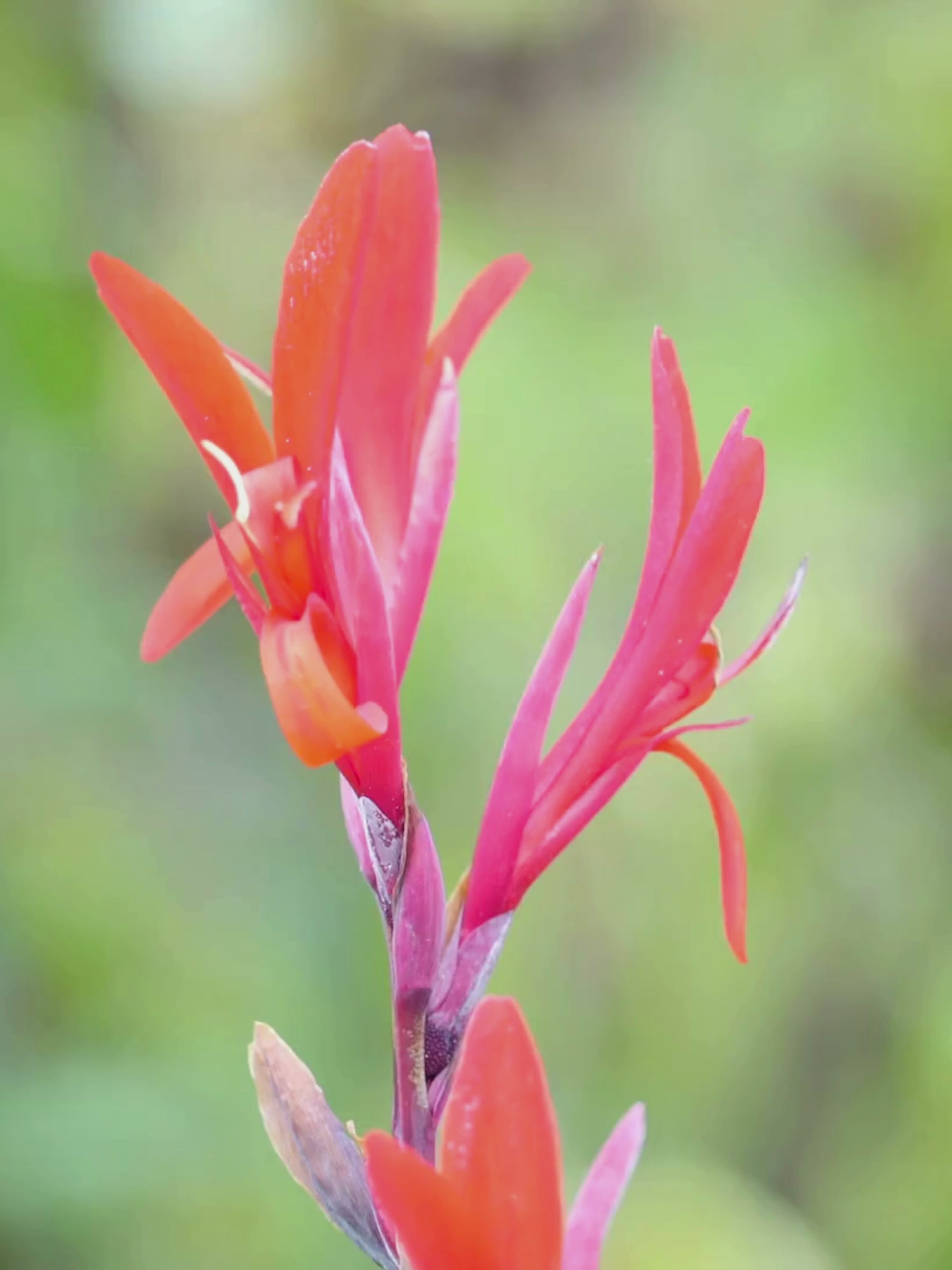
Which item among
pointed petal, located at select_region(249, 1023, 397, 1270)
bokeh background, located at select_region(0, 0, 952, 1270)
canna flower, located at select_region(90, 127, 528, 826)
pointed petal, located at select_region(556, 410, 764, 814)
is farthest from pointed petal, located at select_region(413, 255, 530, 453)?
bokeh background, located at select_region(0, 0, 952, 1270)

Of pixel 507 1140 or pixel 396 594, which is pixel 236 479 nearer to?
pixel 396 594

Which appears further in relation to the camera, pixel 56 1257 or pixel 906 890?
pixel 906 890

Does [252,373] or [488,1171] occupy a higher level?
[252,373]

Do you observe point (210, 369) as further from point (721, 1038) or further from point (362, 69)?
point (362, 69)

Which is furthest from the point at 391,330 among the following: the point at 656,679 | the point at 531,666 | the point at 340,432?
the point at 531,666

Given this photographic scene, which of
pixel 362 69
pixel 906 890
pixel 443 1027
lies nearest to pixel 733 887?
pixel 443 1027

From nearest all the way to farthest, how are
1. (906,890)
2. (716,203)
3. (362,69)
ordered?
1. (906,890)
2. (716,203)
3. (362,69)
